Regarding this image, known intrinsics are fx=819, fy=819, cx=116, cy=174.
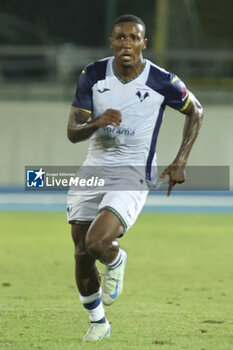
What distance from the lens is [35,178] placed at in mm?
7859

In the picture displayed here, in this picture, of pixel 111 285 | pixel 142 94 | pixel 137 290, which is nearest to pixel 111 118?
pixel 142 94

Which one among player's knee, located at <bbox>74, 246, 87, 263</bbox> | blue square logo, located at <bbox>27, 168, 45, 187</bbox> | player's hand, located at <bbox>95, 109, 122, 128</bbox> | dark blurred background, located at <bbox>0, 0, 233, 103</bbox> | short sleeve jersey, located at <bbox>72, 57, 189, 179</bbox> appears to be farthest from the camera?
dark blurred background, located at <bbox>0, 0, 233, 103</bbox>

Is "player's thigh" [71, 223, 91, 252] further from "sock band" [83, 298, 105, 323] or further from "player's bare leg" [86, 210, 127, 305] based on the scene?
"sock band" [83, 298, 105, 323]

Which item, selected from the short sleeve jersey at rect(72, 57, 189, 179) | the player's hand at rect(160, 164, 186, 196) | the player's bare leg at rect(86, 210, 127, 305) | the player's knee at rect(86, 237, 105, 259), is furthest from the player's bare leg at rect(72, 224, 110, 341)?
the player's hand at rect(160, 164, 186, 196)

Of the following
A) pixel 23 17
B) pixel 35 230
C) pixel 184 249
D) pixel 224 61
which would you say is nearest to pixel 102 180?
pixel 184 249

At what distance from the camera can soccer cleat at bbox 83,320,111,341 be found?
6090 mm

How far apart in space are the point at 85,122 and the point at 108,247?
0.97 meters

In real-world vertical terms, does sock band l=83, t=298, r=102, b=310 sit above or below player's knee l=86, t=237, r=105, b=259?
below

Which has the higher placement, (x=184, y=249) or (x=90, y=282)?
(x=90, y=282)

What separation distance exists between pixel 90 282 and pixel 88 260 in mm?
219

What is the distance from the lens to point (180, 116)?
1786cm

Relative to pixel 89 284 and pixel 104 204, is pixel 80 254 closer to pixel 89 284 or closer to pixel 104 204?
pixel 89 284

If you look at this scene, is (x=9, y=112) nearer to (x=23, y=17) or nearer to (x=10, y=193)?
(x=10, y=193)

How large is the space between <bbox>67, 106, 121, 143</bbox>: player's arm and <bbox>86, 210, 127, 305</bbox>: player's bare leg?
57cm
